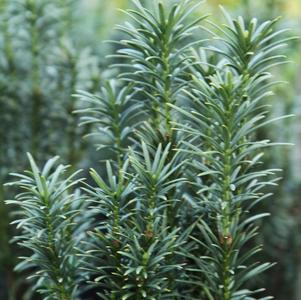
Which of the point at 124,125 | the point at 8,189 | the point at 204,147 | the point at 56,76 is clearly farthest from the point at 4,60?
the point at 204,147

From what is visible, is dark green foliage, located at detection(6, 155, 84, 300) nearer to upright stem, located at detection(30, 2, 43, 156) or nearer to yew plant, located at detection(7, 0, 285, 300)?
yew plant, located at detection(7, 0, 285, 300)

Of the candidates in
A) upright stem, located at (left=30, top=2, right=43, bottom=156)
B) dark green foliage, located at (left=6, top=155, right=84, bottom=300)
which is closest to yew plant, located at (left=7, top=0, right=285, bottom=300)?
dark green foliage, located at (left=6, top=155, right=84, bottom=300)

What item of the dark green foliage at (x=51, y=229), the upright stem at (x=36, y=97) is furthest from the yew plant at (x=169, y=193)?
the upright stem at (x=36, y=97)

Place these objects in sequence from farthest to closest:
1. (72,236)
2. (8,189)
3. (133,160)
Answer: (8,189)
(72,236)
(133,160)

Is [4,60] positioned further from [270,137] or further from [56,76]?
[270,137]

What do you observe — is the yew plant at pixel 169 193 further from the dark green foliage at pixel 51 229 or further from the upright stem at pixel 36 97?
the upright stem at pixel 36 97

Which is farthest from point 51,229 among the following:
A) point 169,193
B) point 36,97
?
point 36,97

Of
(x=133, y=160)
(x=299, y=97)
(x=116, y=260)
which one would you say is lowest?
(x=116, y=260)

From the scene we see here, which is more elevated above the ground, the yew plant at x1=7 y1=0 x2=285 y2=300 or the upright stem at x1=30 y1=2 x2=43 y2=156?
the upright stem at x1=30 y1=2 x2=43 y2=156

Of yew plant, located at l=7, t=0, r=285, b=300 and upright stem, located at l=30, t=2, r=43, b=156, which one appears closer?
yew plant, located at l=7, t=0, r=285, b=300

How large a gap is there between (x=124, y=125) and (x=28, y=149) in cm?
41

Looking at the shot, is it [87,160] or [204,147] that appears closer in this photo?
[204,147]

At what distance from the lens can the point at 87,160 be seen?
1.22m

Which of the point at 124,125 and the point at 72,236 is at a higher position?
the point at 124,125
